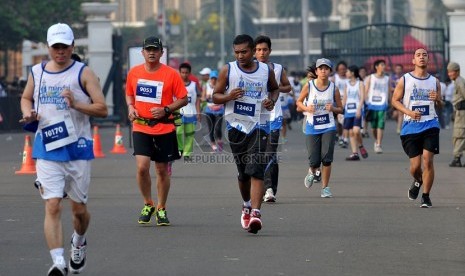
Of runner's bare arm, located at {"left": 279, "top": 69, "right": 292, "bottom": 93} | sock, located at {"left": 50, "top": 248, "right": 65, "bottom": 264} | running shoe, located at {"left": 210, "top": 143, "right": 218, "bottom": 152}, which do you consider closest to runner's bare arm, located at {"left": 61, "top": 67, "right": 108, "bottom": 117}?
sock, located at {"left": 50, "top": 248, "right": 65, "bottom": 264}

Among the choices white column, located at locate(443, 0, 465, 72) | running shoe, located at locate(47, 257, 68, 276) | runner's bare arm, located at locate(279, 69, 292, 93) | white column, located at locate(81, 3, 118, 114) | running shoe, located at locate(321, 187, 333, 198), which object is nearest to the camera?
running shoe, located at locate(47, 257, 68, 276)

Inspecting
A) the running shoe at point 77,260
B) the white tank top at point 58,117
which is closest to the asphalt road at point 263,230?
the running shoe at point 77,260

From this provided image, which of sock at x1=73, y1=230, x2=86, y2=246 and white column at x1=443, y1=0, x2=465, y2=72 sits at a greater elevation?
white column at x1=443, y1=0, x2=465, y2=72

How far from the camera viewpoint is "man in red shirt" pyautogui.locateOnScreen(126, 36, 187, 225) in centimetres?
1291

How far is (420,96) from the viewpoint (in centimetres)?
1483

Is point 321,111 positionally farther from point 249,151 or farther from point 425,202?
point 249,151

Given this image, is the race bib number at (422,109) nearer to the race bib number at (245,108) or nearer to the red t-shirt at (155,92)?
the race bib number at (245,108)

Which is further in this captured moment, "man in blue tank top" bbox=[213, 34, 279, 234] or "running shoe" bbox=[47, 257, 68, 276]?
"man in blue tank top" bbox=[213, 34, 279, 234]

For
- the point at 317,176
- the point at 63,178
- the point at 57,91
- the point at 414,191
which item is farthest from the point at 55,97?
the point at 317,176

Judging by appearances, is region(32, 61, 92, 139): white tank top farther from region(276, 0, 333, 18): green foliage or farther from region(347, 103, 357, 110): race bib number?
region(276, 0, 333, 18): green foliage

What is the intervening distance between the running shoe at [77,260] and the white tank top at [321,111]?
23.5 feet

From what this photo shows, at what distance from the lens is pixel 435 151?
14797 millimetres

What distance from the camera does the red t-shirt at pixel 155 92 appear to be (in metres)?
13.0

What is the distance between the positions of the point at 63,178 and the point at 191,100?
474 inches
